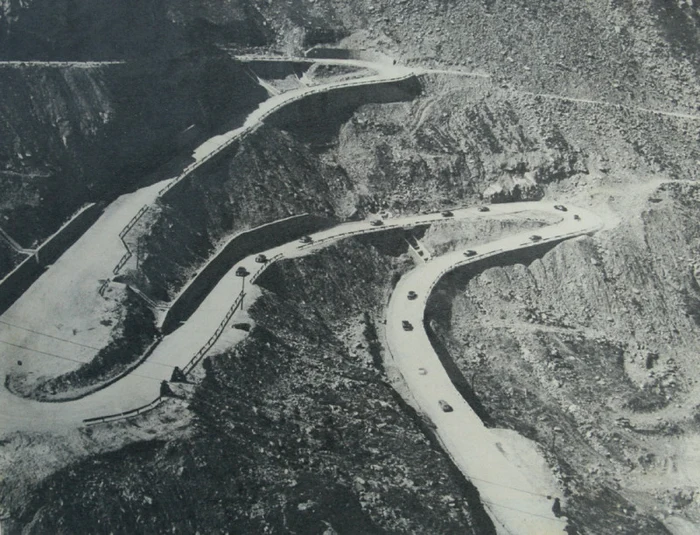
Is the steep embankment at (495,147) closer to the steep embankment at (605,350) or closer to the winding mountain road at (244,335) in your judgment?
the steep embankment at (605,350)

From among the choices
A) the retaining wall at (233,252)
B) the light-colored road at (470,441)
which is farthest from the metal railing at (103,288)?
the light-colored road at (470,441)

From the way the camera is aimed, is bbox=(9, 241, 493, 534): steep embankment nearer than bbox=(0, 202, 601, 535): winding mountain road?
Yes

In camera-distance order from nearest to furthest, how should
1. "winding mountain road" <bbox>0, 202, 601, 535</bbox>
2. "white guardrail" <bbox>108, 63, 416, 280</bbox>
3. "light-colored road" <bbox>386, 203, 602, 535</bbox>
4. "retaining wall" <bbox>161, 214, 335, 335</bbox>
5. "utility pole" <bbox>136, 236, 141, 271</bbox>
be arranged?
"winding mountain road" <bbox>0, 202, 601, 535</bbox>, "light-colored road" <bbox>386, 203, 602, 535</bbox>, "retaining wall" <bbox>161, 214, 335, 335</bbox>, "utility pole" <bbox>136, 236, 141, 271</bbox>, "white guardrail" <bbox>108, 63, 416, 280</bbox>

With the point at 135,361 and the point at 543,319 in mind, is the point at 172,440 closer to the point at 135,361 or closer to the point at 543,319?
the point at 135,361

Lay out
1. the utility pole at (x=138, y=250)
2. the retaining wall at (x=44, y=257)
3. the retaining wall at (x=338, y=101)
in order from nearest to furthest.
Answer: the retaining wall at (x=44, y=257) → the utility pole at (x=138, y=250) → the retaining wall at (x=338, y=101)

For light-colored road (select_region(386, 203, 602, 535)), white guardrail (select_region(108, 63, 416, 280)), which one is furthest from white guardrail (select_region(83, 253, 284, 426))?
light-colored road (select_region(386, 203, 602, 535))

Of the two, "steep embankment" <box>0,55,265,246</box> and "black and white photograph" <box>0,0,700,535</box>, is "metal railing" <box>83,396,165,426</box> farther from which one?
"steep embankment" <box>0,55,265,246</box>

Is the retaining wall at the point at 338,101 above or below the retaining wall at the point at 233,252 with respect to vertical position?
above
